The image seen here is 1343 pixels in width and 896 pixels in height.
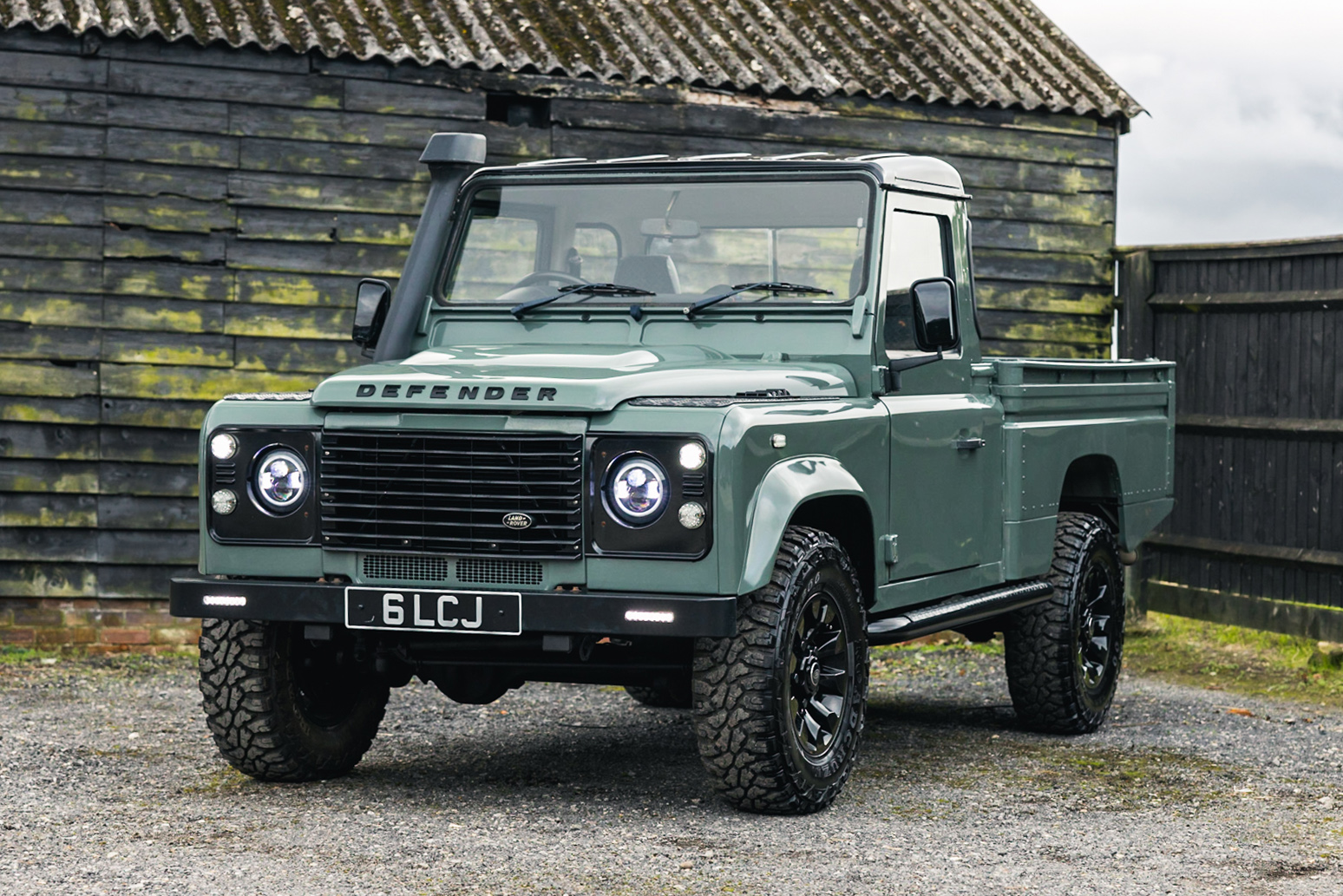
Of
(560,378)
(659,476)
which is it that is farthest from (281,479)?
(659,476)

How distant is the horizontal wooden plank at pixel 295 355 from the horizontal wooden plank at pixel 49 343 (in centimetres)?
84

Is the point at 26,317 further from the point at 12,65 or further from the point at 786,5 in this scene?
the point at 786,5

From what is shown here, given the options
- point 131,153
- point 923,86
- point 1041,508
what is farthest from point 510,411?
point 923,86

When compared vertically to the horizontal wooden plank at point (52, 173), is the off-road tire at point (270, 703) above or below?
below

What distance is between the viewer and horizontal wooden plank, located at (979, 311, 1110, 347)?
38.0 feet

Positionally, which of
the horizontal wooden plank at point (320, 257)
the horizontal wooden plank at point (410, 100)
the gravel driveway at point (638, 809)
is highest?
the horizontal wooden plank at point (410, 100)

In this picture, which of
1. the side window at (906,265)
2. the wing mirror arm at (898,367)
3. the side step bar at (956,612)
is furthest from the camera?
the side window at (906,265)

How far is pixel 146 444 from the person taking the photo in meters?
10.1

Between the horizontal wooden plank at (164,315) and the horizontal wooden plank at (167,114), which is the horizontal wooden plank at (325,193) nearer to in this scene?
the horizontal wooden plank at (167,114)

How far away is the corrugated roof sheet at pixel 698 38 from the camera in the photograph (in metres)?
10.1

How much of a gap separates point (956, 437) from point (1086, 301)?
524 cm

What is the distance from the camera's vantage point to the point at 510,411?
18.4ft

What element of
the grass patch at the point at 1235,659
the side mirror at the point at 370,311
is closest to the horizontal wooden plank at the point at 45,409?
the side mirror at the point at 370,311

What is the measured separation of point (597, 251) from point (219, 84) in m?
4.15
